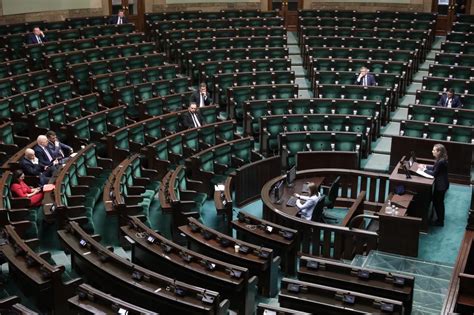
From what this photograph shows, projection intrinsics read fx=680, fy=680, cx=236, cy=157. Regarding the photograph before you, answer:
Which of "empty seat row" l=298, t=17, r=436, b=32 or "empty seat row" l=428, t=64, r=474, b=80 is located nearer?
"empty seat row" l=428, t=64, r=474, b=80

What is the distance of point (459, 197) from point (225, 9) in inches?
327

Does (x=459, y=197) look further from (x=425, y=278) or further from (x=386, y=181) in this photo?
(x=425, y=278)

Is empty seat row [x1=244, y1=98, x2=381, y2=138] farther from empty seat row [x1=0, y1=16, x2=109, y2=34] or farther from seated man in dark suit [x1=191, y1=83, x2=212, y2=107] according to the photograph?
empty seat row [x1=0, y1=16, x2=109, y2=34]

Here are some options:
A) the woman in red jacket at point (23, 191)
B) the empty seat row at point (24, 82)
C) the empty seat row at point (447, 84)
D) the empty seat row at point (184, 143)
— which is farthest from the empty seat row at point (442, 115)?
the empty seat row at point (24, 82)

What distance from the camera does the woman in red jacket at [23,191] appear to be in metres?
6.70

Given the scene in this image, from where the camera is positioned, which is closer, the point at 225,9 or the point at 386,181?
the point at 386,181

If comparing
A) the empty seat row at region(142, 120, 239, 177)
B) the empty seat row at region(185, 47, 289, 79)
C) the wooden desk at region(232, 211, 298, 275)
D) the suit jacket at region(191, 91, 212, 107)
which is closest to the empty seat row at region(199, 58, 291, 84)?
the empty seat row at region(185, 47, 289, 79)

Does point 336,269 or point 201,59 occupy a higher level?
point 201,59

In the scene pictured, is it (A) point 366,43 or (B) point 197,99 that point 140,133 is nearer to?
(B) point 197,99

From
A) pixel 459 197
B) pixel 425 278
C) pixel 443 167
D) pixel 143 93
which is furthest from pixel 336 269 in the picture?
pixel 143 93

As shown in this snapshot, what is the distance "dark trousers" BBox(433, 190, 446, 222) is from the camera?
727 cm

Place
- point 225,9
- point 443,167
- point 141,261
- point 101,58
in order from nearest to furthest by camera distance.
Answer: point 141,261 < point 443,167 < point 101,58 < point 225,9

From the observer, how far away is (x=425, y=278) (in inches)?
236

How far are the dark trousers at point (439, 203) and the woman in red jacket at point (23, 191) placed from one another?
13.5 ft
